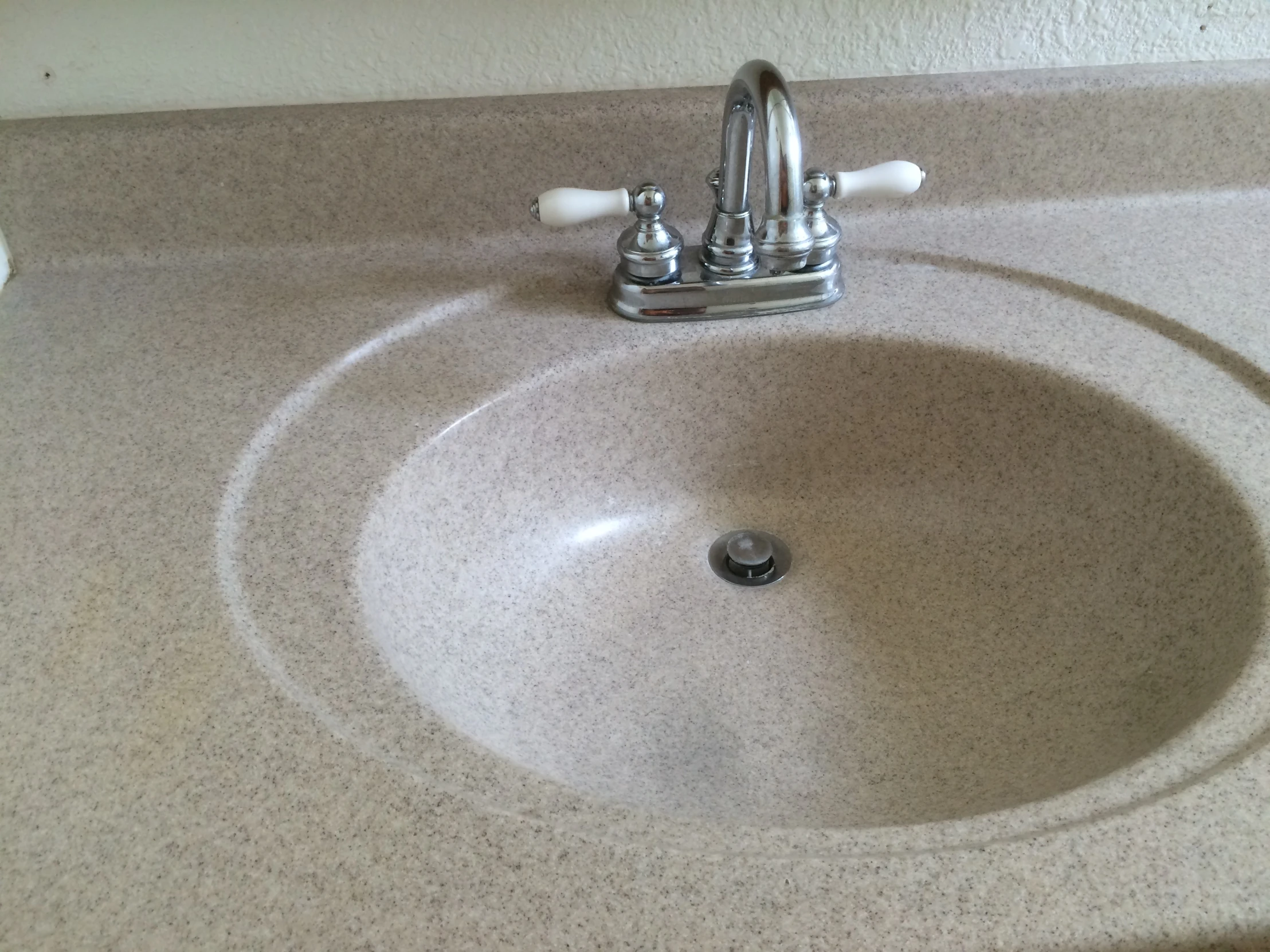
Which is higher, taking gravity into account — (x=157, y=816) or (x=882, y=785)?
(x=157, y=816)

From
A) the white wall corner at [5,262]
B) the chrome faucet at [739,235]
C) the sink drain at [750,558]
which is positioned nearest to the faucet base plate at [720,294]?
the chrome faucet at [739,235]

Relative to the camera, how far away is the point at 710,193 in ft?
2.80

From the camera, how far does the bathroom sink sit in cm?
57

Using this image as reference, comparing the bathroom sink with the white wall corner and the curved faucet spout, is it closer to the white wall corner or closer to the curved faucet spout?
the curved faucet spout

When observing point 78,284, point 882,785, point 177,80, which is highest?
point 177,80

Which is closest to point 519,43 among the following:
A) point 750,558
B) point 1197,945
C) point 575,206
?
point 575,206

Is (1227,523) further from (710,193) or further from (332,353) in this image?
(332,353)

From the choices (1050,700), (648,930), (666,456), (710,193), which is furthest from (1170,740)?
(710,193)

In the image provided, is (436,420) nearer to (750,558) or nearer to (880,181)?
(750,558)

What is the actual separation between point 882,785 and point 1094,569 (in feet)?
0.80

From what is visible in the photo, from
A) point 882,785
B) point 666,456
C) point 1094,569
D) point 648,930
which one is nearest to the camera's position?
point 648,930

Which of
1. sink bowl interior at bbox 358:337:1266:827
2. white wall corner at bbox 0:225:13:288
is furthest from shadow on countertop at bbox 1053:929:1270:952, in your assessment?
white wall corner at bbox 0:225:13:288

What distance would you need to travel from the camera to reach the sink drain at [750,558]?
78 cm

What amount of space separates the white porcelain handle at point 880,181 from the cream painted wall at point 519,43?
15 cm
